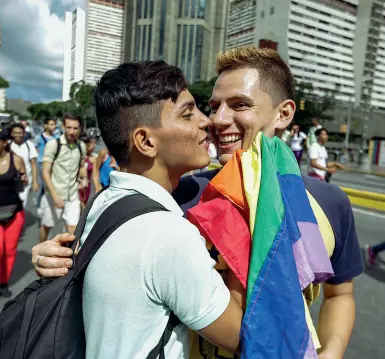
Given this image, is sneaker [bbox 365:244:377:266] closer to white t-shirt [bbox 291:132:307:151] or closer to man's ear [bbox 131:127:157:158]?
man's ear [bbox 131:127:157:158]

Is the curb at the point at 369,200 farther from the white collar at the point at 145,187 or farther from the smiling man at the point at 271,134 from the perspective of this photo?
the white collar at the point at 145,187

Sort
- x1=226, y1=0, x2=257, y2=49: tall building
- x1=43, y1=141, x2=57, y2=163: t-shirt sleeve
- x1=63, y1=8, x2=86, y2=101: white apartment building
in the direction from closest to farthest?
x1=43, y1=141, x2=57, y2=163: t-shirt sleeve
x1=226, y1=0, x2=257, y2=49: tall building
x1=63, y1=8, x2=86, y2=101: white apartment building

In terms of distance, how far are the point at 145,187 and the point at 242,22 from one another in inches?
4737

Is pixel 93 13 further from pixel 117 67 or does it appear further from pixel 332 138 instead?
pixel 117 67

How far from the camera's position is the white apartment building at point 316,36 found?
101 metres

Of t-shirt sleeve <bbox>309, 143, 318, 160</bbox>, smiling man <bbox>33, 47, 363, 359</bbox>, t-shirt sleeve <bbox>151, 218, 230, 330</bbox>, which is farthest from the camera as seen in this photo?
t-shirt sleeve <bbox>309, 143, 318, 160</bbox>

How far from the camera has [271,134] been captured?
5.57 feet

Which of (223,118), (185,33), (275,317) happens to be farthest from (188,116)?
(185,33)

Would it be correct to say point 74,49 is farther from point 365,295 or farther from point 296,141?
point 365,295

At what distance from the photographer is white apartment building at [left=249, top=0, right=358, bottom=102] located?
330 feet

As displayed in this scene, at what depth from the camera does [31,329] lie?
104 cm

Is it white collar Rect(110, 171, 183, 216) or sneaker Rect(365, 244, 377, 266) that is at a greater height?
white collar Rect(110, 171, 183, 216)

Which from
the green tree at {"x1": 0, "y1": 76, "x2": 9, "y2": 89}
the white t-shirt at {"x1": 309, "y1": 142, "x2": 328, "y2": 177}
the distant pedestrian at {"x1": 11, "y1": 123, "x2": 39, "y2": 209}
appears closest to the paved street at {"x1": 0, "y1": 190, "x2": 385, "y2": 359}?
the distant pedestrian at {"x1": 11, "y1": 123, "x2": 39, "y2": 209}

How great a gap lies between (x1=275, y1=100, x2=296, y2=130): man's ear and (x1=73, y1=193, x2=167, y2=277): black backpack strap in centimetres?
90
